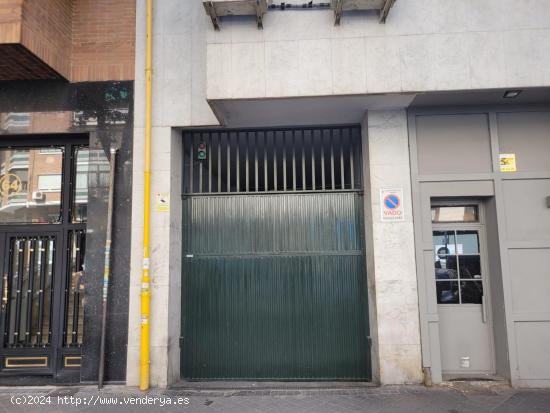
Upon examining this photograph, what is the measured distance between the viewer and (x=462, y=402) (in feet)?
16.0

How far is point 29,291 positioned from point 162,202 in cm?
262

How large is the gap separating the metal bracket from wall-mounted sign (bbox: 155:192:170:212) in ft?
8.11

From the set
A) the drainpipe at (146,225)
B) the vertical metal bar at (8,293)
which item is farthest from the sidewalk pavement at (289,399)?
the vertical metal bar at (8,293)

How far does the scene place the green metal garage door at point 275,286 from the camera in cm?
590

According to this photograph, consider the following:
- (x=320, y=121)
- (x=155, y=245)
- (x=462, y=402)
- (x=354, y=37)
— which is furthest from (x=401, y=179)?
(x=155, y=245)

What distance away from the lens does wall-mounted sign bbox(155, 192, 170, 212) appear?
5766mm

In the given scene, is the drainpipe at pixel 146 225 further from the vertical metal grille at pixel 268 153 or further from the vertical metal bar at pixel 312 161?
the vertical metal bar at pixel 312 161

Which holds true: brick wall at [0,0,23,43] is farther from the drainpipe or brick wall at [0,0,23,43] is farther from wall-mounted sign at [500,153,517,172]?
wall-mounted sign at [500,153,517,172]

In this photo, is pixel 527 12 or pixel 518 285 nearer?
pixel 527 12

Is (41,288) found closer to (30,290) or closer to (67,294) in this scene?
(30,290)

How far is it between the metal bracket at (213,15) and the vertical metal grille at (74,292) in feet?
12.2

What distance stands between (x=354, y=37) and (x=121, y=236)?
4.36 metres

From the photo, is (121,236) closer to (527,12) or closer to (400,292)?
(400,292)

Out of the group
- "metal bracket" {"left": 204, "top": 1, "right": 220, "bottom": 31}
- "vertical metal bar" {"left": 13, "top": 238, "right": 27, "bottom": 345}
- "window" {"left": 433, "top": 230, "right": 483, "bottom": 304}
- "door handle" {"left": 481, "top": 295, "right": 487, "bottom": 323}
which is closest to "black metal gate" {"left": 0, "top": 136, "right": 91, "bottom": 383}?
"vertical metal bar" {"left": 13, "top": 238, "right": 27, "bottom": 345}
